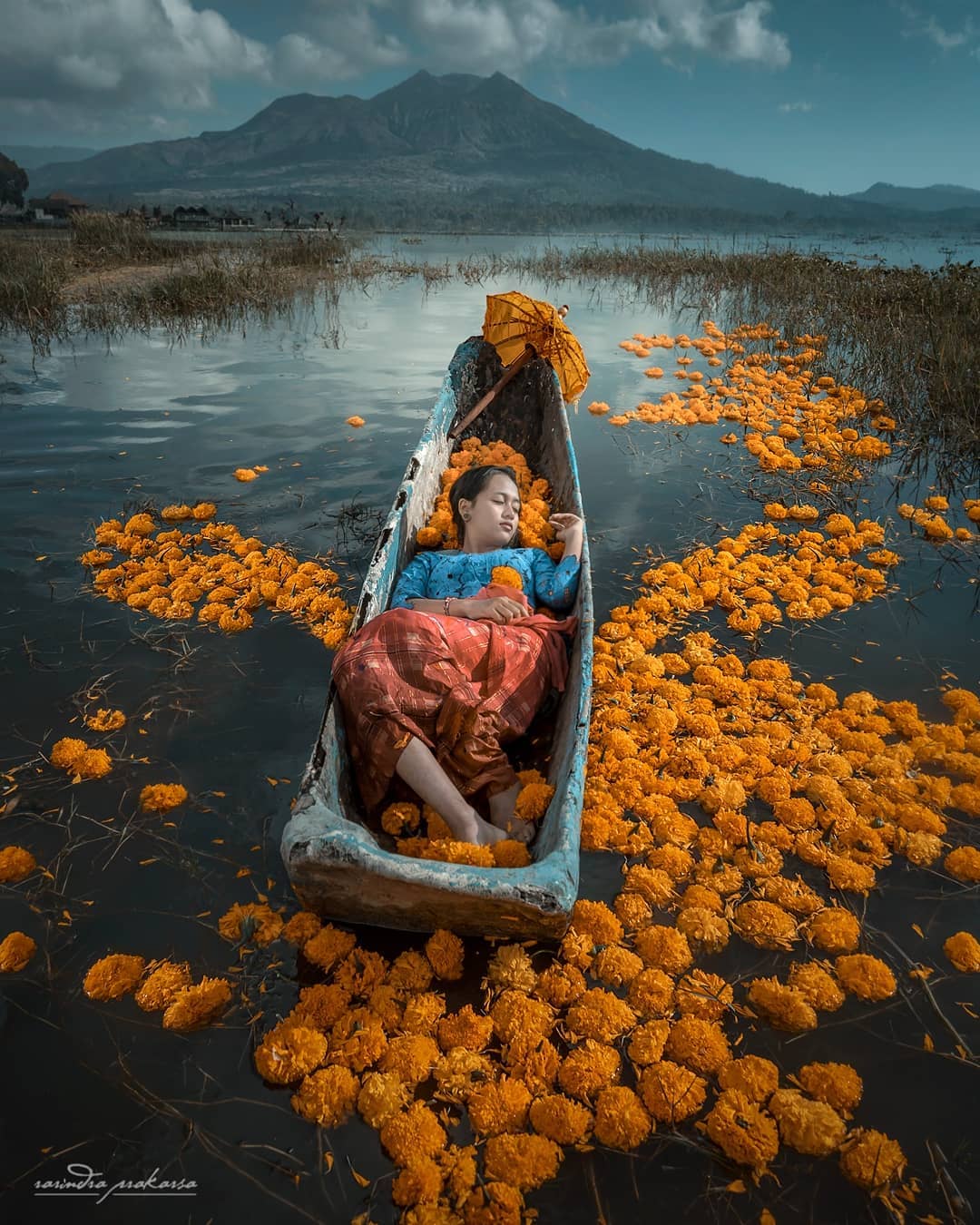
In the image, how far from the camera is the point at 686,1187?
2158 millimetres

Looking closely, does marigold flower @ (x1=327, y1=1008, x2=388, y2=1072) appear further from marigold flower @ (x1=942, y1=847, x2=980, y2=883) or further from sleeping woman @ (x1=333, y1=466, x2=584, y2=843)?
marigold flower @ (x1=942, y1=847, x2=980, y2=883)

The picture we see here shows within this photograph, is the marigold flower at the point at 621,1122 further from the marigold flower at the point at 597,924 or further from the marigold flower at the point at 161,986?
the marigold flower at the point at 161,986

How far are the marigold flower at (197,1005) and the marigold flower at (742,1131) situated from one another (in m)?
1.80

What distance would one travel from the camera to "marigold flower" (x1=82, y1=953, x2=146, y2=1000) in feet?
8.75

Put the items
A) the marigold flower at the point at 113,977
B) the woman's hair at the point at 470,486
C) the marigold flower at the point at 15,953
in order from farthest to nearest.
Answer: the woman's hair at the point at 470,486, the marigold flower at the point at 15,953, the marigold flower at the point at 113,977

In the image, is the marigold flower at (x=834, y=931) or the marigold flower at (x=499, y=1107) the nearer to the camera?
the marigold flower at (x=499, y=1107)

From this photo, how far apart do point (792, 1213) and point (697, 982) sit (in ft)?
2.33

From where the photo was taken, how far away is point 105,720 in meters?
4.25

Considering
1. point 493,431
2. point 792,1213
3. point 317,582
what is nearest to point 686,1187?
point 792,1213

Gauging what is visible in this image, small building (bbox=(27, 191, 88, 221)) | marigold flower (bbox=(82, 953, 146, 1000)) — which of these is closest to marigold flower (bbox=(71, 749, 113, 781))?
marigold flower (bbox=(82, 953, 146, 1000))

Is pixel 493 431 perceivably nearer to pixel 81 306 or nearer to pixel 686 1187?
pixel 686 1187

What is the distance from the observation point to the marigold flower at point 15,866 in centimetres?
319

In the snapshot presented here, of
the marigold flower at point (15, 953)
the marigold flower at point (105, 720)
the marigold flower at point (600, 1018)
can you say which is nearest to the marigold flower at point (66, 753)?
the marigold flower at point (105, 720)

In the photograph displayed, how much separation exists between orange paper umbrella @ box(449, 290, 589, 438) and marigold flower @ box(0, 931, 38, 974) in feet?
19.0
